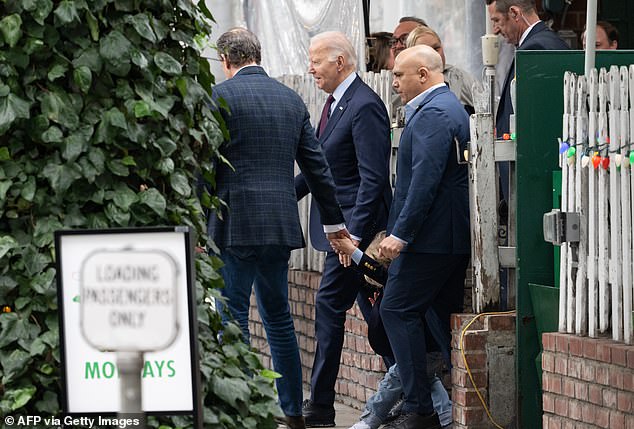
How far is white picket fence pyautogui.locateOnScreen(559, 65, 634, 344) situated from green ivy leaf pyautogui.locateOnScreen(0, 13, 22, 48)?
9.52 feet

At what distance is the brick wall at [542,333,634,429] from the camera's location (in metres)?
6.06

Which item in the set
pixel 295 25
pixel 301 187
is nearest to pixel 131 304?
pixel 301 187

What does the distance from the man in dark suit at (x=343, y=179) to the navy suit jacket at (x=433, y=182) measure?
482mm

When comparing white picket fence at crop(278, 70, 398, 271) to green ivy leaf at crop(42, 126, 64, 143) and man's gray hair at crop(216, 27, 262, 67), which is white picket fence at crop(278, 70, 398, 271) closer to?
man's gray hair at crop(216, 27, 262, 67)

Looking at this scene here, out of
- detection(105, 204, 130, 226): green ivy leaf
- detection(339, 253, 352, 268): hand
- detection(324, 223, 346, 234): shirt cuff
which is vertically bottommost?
detection(339, 253, 352, 268): hand

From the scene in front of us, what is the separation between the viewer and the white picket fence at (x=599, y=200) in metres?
6.25

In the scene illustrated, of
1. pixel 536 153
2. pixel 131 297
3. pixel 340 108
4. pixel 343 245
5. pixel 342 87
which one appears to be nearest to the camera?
pixel 131 297

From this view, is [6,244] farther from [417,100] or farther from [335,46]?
[335,46]

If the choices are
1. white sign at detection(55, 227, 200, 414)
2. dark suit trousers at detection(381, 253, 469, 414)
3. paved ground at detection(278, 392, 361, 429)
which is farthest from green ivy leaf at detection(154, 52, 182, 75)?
paved ground at detection(278, 392, 361, 429)

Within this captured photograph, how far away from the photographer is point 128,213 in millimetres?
4336

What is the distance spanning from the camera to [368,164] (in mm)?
8211

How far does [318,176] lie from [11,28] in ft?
11.8

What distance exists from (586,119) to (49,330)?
3.13 m

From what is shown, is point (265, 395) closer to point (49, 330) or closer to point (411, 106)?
point (49, 330)
